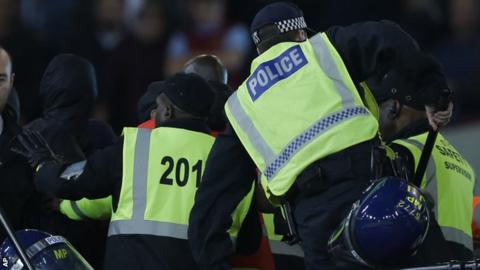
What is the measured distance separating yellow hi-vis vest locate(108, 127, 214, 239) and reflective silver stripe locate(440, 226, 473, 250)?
3.44 ft

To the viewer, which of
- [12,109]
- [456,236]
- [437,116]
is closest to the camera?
[437,116]

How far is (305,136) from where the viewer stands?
5527 mm

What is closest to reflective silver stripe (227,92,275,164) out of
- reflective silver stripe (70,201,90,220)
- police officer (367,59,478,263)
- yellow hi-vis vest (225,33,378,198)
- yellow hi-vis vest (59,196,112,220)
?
yellow hi-vis vest (225,33,378,198)

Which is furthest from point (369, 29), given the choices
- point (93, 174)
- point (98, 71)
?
point (98, 71)

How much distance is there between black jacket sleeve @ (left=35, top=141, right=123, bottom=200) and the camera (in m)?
6.04

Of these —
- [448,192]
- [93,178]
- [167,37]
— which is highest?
[93,178]

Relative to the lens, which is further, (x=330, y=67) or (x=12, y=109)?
(x=12, y=109)

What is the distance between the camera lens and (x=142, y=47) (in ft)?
34.4

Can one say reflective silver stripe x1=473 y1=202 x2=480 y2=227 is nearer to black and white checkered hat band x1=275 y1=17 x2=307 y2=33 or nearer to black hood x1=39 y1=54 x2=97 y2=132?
black and white checkered hat band x1=275 y1=17 x2=307 y2=33

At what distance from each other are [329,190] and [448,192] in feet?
2.73

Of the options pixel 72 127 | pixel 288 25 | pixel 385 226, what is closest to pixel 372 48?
pixel 288 25

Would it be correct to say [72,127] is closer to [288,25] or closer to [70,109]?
[70,109]

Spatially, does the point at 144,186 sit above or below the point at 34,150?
below

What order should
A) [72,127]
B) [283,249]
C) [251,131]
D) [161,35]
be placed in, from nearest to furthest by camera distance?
[251,131] → [283,249] → [72,127] → [161,35]
